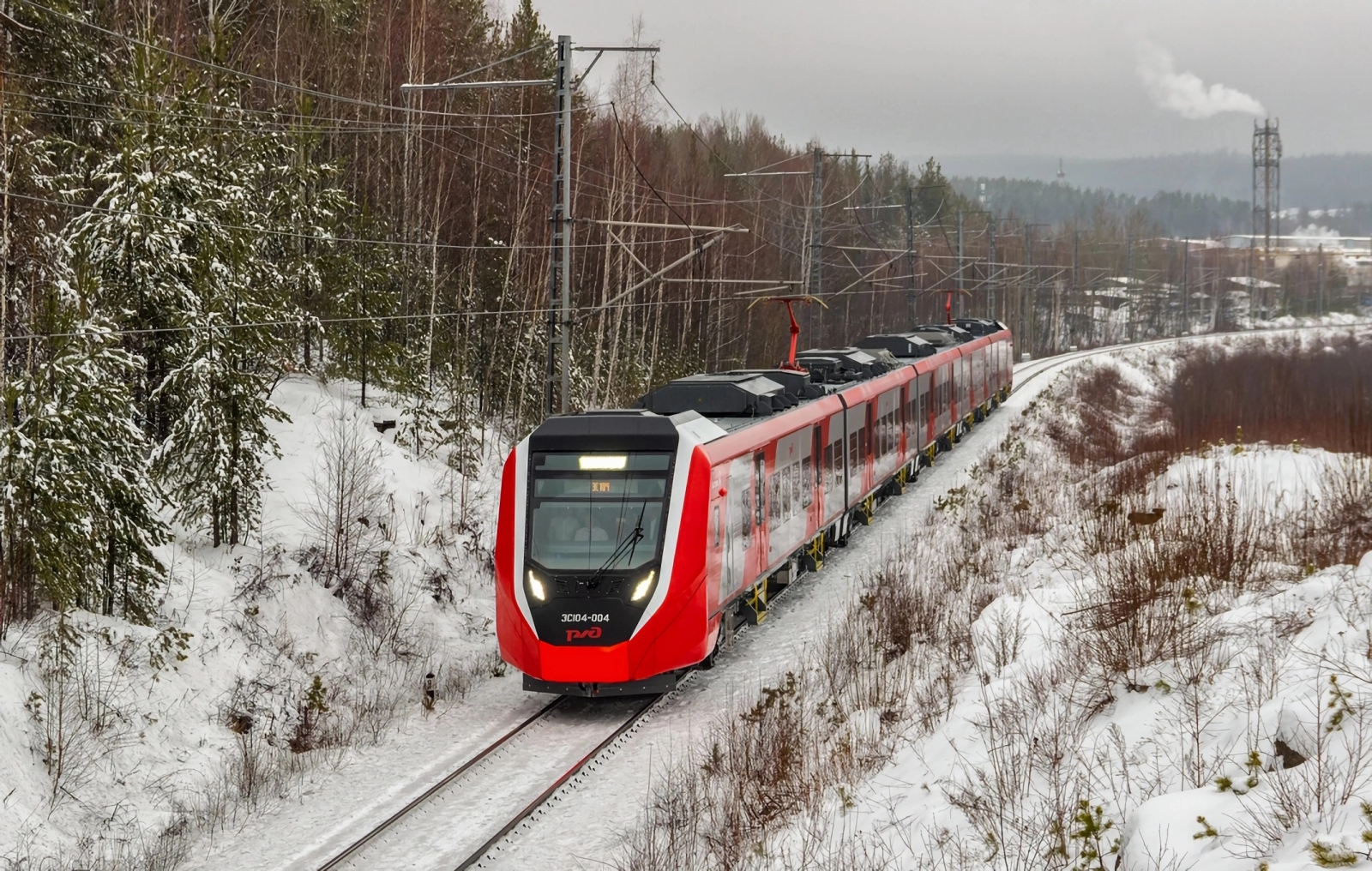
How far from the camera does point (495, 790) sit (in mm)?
10828

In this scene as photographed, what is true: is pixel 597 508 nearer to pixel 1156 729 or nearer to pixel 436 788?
pixel 436 788

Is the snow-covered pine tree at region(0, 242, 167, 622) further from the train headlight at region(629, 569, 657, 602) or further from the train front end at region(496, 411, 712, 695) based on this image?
the train headlight at region(629, 569, 657, 602)

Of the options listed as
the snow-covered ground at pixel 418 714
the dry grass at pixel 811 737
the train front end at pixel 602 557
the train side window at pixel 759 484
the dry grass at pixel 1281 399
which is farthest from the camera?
the dry grass at pixel 1281 399

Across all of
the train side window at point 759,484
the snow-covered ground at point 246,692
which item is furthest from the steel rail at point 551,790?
the train side window at point 759,484

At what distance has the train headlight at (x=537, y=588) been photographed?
12578 millimetres

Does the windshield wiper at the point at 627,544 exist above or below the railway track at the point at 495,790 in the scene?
above

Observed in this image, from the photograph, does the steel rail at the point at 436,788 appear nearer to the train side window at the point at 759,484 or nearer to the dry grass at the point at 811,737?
the dry grass at the point at 811,737

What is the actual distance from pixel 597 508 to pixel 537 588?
3.31ft

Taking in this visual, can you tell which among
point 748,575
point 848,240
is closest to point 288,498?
point 748,575

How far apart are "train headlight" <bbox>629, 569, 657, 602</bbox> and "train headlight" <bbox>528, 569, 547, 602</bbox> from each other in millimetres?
870

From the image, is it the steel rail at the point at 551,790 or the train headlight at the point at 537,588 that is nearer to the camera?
the steel rail at the point at 551,790

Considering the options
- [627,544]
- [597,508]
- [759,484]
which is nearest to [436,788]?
[627,544]

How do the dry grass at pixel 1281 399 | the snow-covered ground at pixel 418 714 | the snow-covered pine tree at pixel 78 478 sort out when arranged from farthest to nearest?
the dry grass at pixel 1281 399, the snow-covered pine tree at pixel 78 478, the snow-covered ground at pixel 418 714

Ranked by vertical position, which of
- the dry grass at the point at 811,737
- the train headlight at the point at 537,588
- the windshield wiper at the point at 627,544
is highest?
the windshield wiper at the point at 627,544
